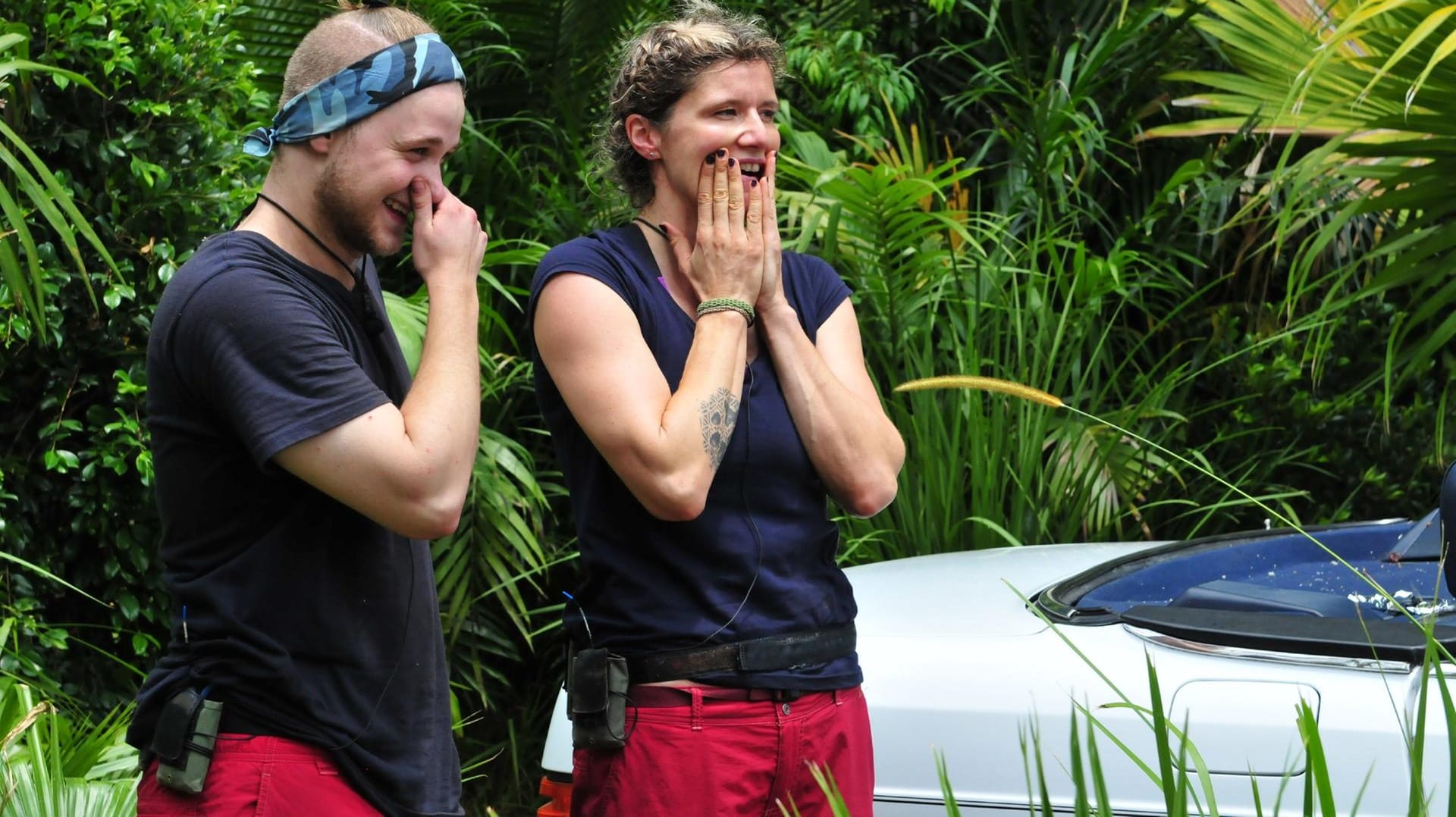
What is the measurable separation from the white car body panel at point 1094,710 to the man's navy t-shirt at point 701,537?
301mm

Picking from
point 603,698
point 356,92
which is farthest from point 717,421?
point 356,92

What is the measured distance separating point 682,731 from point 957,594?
97cm

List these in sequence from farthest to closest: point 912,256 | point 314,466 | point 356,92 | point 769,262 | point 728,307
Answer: point 912,256
point 769,262
point 728,307
point 356,92
point 314,466

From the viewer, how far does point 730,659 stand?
7.03 feet

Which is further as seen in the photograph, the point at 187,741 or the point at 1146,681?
the point at 1146,681

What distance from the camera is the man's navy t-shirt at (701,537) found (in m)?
2.16

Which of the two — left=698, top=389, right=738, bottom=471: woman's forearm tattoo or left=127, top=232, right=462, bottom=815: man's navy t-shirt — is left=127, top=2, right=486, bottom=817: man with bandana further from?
left=698, top=389, right=738, bottom=471: woman's forearm tattoo

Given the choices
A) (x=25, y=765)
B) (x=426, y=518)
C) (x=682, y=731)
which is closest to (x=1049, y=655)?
(x=682, y=731)

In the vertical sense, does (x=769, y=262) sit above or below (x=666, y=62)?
below

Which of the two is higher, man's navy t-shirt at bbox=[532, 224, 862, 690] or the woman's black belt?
man's navy t-shirt at bbox=[532, 224, 862, 690]

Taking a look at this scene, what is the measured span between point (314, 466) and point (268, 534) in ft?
0.45

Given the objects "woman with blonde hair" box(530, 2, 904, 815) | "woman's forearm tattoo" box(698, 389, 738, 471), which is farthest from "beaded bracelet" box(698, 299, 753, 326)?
"woman's forearm tattoo" box(698, 389, 738, 471)

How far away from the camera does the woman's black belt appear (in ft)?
7.02

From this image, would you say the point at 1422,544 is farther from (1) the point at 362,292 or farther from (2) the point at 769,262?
(1) the point at 362,292
